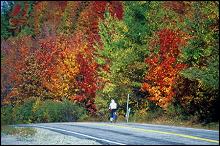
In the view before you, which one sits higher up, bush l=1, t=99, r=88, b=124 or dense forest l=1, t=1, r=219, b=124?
dense forest l=1, t=1, r=219, b=124

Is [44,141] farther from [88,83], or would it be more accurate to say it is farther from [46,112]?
[46,112]

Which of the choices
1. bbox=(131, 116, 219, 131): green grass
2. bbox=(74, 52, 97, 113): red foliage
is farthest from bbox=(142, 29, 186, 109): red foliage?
bbox=(74, 52, 97, 113): red foliage

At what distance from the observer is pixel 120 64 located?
31.5 meters

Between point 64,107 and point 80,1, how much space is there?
29.2 meters

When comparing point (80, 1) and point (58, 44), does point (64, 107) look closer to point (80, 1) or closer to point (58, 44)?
point (58, 44)

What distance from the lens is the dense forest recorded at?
72.3 ft

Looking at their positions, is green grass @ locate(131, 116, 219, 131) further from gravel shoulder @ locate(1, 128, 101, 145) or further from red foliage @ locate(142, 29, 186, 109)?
gravel shoulder @ locate(1, 128, 101, 145)

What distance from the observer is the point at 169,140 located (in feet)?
43.3

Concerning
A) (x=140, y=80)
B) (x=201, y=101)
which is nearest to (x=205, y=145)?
(x=201, y=101)

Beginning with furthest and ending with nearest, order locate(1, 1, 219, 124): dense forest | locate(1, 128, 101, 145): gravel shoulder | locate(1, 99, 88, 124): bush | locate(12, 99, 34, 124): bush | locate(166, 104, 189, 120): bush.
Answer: locate(12, 99, 34, 124): bush < locate(1, 99, 88, 124): bush < locate(166, 104, 189, 120): bush < locate(1, 1, 219, 124): dense forest < locate(1, 128, 101, 145): gravel shoulder

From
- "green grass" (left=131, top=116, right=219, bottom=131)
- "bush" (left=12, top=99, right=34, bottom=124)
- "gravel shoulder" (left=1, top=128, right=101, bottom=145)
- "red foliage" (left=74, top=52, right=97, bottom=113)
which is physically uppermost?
"red foliage" (left=74, top=52, right=97, bottom=113)

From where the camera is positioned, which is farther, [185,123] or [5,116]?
[185,123]

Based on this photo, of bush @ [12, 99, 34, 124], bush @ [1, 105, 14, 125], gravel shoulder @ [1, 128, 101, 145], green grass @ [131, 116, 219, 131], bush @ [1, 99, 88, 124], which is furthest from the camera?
bush @ [12, 99, 34, 124]

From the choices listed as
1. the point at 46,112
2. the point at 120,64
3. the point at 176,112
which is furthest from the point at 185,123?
the point at 46,112
